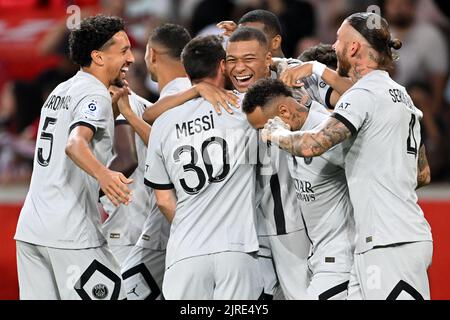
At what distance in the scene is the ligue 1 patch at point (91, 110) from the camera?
17.9 feet

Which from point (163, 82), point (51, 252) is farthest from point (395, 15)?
point (51, 252)

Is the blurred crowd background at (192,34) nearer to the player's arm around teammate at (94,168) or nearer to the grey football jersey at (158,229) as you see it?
the grey football jersey at (158,229)

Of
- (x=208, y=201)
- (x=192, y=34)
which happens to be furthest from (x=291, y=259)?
(x=192, y=34)

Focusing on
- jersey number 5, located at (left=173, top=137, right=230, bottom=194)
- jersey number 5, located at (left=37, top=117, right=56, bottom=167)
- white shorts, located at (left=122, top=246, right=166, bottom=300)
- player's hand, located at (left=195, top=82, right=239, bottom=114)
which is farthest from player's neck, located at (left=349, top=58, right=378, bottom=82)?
white shorts, located at (left=122, top=246, right=166, bottom=300)

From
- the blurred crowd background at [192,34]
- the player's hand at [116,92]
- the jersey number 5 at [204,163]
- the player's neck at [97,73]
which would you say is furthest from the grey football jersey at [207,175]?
the blurred crowd background at [192,34]

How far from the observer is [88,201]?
5605 millimetres

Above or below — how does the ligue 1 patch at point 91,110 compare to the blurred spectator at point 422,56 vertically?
above

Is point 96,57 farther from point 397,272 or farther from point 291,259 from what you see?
point 397,272

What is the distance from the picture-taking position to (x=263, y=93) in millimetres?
5535

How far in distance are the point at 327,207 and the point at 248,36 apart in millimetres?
1196

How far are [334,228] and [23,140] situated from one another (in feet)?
17.6

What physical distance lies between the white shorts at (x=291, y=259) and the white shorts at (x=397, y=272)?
0.68 meters
